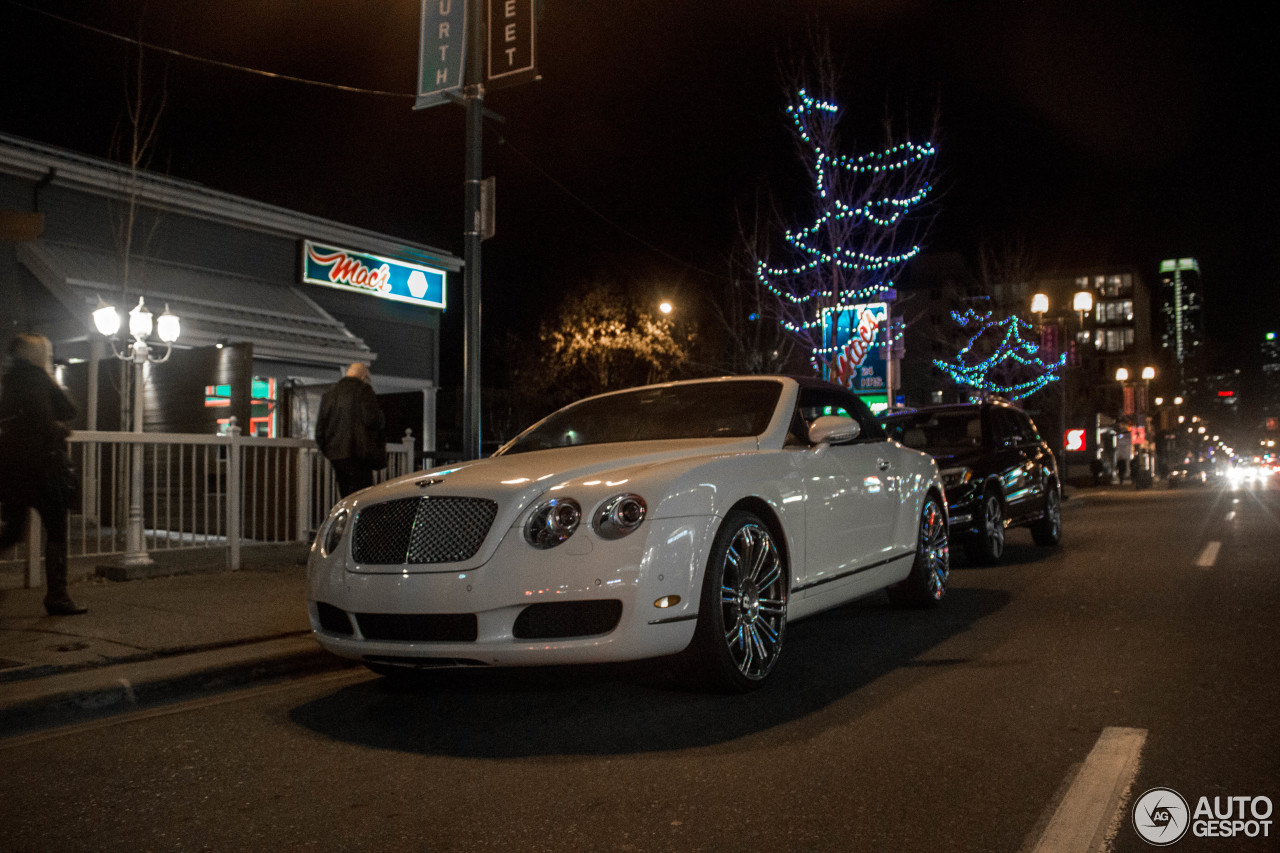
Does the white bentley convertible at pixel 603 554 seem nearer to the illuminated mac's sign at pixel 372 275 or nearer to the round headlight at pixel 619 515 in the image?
the round headlight at pixel 619 515

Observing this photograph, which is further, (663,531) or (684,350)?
(684,350)

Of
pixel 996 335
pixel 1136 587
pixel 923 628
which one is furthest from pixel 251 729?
pixel 996 335

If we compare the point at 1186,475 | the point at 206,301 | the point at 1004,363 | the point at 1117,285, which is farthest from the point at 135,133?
the point at 1117,285

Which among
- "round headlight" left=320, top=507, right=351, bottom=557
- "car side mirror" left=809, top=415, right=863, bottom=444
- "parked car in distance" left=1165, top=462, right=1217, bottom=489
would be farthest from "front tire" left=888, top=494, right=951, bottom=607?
"parked car in distance" left=1165, top=462, right=1217, bottom=489

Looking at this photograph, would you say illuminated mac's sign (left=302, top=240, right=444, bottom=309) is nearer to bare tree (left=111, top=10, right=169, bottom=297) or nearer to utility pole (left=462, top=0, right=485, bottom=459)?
bare tree (left=111, top=10, right=169, bottom=297)

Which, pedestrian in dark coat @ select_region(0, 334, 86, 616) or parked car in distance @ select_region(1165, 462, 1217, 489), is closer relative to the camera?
pedestrian in dark coat @ select_region(0, 334, 86, 616)

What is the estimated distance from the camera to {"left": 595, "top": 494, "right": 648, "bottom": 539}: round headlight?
4156 mm

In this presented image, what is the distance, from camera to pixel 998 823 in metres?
3.01

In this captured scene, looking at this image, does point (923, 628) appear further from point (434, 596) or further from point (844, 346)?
point (844, 346)

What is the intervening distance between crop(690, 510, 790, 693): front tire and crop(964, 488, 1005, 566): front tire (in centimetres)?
546

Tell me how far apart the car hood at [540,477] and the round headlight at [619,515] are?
44 millimetres

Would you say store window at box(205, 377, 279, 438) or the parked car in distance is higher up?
store window at box(205, 377, 279, 438)

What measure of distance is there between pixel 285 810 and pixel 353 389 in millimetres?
6026

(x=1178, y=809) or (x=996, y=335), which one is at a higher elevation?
(x=996, y=335)
